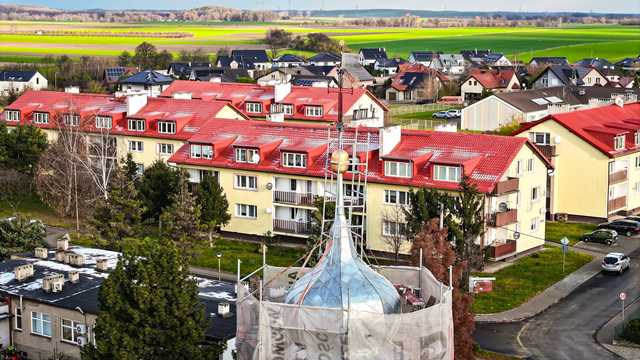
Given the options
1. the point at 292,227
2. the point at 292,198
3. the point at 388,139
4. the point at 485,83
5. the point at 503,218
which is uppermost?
the point at 388,139

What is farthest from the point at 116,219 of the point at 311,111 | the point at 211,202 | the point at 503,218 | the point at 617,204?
the point at 311,111

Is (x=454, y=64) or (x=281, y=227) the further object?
(x=454, y=64)

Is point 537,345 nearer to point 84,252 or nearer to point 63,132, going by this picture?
point 84,252

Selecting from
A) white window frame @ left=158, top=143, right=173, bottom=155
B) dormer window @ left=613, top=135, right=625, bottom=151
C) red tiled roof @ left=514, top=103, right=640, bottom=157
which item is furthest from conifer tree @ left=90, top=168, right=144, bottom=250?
dormer window @ left=613, top=135, right=625, bottom=151

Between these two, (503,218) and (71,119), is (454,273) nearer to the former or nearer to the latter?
(503,218)

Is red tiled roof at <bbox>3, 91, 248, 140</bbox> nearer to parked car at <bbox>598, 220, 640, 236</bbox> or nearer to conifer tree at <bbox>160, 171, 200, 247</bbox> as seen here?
conifer tree at <bbox>160, 171, 200, 247</bbox>

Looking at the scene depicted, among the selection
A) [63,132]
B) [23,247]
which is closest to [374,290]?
[23,247]

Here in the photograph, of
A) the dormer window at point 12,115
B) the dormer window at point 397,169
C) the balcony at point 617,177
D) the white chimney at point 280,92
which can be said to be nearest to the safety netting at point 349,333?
the dormer window at point 397,169
